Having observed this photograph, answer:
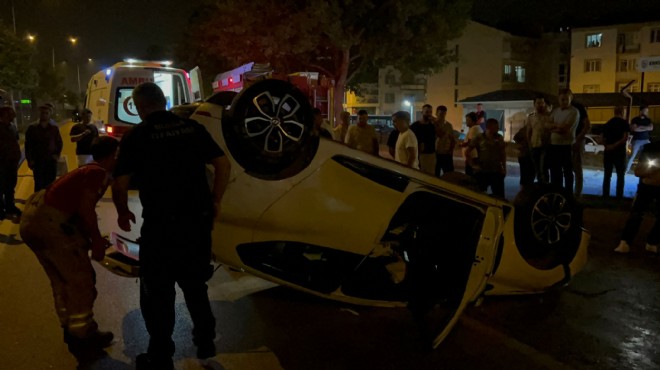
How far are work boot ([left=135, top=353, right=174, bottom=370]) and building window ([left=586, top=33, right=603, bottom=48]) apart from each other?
2043 inches

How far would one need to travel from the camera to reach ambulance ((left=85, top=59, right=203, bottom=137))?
38.3 feet

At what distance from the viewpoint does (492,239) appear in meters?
3.93

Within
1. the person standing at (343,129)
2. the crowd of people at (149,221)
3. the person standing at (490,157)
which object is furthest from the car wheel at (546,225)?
the person standing at (343,129)

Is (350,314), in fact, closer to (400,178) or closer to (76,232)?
(400,178)

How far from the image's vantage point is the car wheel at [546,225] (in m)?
4.80

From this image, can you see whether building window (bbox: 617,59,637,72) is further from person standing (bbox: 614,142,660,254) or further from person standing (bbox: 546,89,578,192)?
person standing (bbox: 614,142,660,254)

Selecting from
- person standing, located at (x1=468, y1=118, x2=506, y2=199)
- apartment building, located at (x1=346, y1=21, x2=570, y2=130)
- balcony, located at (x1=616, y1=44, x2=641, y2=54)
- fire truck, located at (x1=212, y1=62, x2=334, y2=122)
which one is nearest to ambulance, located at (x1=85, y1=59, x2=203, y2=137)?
fire truck, located at (x1=212, y1=62, x2=334, y2=122)

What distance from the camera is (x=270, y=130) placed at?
373 centimetres

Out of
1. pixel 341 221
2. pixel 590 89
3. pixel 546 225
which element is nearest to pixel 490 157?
pixel 546 225

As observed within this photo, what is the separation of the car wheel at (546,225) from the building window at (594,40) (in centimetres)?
4906

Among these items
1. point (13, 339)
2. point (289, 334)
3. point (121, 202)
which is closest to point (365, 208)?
point (289, 334)

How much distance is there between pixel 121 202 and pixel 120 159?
266 mm

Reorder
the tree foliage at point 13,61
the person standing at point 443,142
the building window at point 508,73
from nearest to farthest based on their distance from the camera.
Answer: the person standing at point 443,142
the tree foliage at point 13,61
the building window at point 508,73

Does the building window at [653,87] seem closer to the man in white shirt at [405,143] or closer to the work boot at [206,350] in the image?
the man in white shirt at [405,143]
